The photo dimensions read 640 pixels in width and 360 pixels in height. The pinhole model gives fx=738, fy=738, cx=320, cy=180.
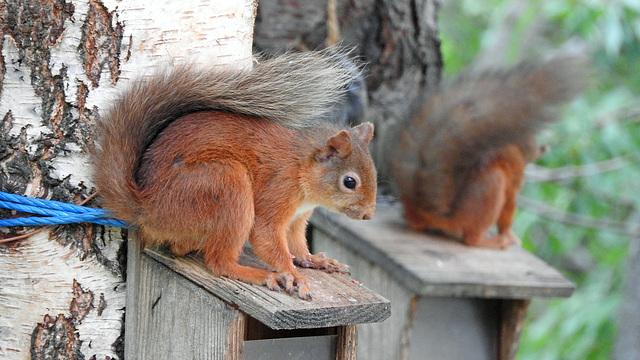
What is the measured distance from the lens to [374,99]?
11.0 ft

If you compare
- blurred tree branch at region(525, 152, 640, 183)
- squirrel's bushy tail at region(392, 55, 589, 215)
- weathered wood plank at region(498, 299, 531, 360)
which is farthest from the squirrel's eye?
blurred tree branch at region(525, 152, 640, 183)

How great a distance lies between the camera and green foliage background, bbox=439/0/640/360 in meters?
3.60

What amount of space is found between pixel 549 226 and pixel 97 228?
3.63m

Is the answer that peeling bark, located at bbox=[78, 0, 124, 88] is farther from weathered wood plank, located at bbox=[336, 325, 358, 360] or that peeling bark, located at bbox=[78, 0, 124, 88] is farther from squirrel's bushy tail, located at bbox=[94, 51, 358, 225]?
weathered wood plank, located at bbox=[336, 325, 358, 360]

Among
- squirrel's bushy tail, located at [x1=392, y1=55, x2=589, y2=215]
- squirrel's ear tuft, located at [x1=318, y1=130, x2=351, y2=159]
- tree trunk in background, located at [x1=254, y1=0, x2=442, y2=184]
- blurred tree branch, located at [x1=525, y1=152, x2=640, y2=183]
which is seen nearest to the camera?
squirrel's ear tuft, located at [x1=318, y1=130, x2=351, y2=159]

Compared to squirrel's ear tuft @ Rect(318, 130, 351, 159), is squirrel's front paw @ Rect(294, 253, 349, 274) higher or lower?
lower

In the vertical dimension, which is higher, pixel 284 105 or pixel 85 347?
pixel 284 105

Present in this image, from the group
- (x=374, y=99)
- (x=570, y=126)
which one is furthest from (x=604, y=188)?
(x=374, y=99)

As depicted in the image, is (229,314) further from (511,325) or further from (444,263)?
(511,325)

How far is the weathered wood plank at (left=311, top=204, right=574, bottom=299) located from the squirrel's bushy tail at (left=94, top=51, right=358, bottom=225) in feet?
2.71

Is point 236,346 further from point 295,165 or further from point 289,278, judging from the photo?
point 295,165

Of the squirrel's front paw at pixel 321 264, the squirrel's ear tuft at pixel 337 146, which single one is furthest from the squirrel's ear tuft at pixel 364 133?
the squirrel's front paw at pixel 321 264

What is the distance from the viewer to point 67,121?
1423mm

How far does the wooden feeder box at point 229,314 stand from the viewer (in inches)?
48.5
